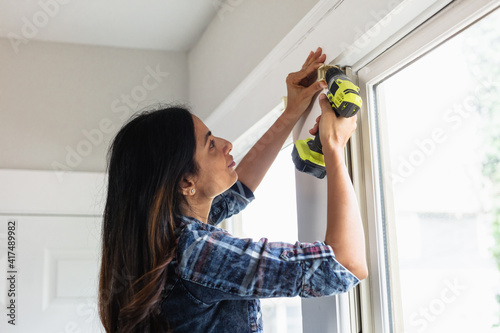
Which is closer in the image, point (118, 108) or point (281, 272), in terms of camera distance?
point (281, 272)

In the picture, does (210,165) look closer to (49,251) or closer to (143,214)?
(143,214)

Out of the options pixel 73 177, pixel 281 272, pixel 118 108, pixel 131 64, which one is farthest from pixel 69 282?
pixel 281 272

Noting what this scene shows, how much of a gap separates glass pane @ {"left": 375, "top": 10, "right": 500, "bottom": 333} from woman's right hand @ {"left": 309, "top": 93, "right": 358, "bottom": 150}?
159 mm

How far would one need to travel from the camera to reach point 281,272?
0.99 m

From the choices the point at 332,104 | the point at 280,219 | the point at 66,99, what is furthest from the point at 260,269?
the point at 66,99

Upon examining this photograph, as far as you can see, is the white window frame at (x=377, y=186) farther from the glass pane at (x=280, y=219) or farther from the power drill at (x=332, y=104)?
the glass pane at (x=280, y=219)

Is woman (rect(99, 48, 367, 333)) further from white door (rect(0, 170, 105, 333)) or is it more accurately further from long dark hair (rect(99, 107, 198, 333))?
white door (rect(0, 170, 105, 333))

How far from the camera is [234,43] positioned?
2.21 meters

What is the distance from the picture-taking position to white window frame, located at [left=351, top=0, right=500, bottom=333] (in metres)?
1.22

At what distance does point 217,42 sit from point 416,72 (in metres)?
1.35

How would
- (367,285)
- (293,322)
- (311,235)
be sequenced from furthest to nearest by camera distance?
(293,322) → (311,235) → (367,285)

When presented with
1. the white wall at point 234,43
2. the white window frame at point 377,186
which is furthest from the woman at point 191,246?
the white wall at point 234,43

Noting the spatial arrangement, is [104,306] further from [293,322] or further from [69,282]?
[69,282]

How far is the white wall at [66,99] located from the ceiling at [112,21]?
0.07m
